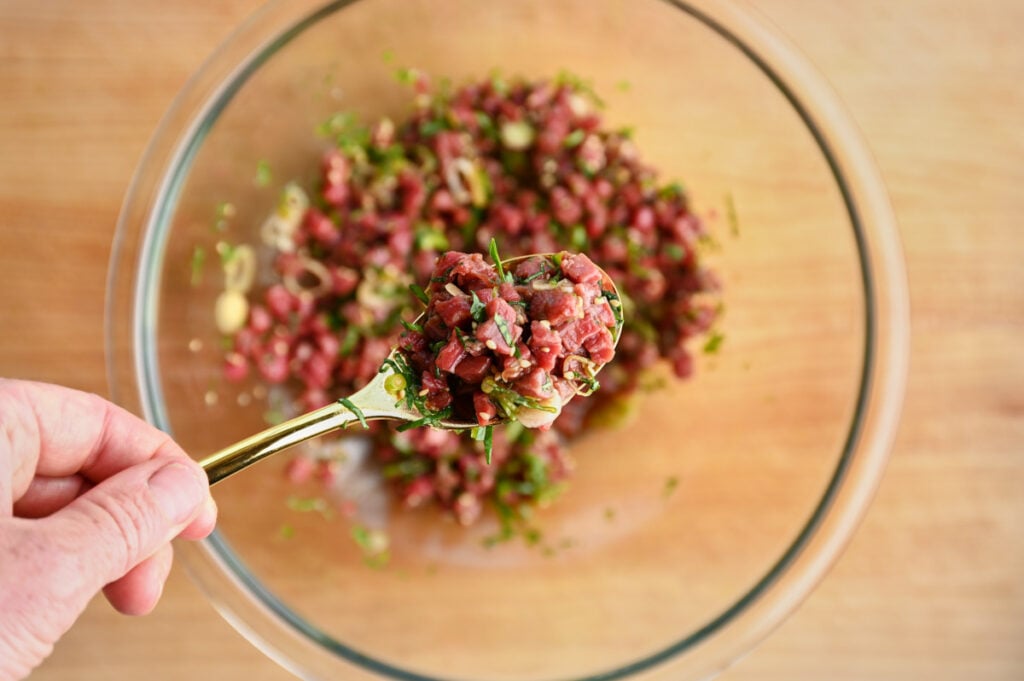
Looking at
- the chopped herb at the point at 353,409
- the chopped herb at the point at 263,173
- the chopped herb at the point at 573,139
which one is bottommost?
the chopped herb at the point at 263,173

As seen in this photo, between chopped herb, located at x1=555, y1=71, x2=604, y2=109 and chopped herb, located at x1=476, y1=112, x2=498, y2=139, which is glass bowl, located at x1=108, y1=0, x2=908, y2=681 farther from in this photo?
chopped herb, located at x1=476, y1=112, x2=498, y2=139

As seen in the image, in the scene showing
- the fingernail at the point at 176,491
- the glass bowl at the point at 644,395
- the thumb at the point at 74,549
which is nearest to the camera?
the thumb at the point at 74,549

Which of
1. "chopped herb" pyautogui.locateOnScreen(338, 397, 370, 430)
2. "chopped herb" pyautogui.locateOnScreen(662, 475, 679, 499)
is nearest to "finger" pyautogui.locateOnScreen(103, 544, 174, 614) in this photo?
"chopped herb" pyautogui.locateOnScreen(338, 397, 370, 430)

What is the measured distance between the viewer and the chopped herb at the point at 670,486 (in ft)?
7.64

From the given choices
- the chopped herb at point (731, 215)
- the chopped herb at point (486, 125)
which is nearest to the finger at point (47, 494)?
the chopped herb at point (486, 125)

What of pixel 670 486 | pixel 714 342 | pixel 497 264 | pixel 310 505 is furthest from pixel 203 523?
pixel 714 342

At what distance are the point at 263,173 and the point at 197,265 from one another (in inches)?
11.6

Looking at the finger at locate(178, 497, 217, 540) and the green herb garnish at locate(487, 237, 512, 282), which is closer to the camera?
Result: the green herb garnish at locate(487, 237, 512, 282)

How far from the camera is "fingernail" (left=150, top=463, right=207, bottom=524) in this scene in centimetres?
139

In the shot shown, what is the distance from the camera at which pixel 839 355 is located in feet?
7.38

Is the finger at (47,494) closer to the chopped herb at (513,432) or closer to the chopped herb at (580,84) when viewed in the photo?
the chopped herb at (513,432)

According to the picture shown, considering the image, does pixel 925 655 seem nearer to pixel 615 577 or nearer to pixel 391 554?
pixel 615 577

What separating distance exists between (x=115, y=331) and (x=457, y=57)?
110 cm

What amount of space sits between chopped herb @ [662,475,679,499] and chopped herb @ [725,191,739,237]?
0.68 m
